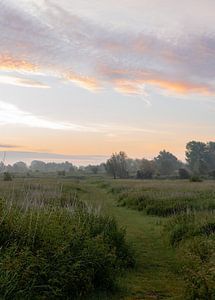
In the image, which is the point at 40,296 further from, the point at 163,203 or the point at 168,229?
the point at 163,203

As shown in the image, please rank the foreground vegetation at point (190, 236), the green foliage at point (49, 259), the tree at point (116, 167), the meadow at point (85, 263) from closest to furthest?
the green foliage at point (49, 259)
the meadow at point (85, 263)
the foreground vegetation at point (190, 236)
the tree at point (116, 167)

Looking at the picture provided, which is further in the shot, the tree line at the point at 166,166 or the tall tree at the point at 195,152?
the tall tree at the point at 195,152

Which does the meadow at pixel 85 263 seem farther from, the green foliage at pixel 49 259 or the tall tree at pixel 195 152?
the tall tree at pixel 195 152

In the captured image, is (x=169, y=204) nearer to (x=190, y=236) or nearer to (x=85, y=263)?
(x=190, y=236)

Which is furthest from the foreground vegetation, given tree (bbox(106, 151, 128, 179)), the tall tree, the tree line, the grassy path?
the tall tree

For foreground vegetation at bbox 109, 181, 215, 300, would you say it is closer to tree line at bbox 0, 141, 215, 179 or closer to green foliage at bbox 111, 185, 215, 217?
green foliage at bbox 111, 185, 215, 217

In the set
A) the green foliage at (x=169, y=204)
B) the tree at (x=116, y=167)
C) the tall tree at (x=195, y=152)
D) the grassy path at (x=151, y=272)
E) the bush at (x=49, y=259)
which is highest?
the tall tree at (x=195, y=152)

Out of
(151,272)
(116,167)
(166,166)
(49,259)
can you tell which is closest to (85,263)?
(49,259)

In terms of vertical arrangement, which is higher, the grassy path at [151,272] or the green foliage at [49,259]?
the green foliage at [49,259]

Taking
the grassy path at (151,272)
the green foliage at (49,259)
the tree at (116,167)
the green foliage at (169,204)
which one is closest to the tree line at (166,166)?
the tree at (116,167)

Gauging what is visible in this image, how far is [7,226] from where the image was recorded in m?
9.71

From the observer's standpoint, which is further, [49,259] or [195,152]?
[195,152]

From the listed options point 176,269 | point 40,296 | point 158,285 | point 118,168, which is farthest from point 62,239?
point 118,168

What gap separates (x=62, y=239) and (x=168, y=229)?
835cm
